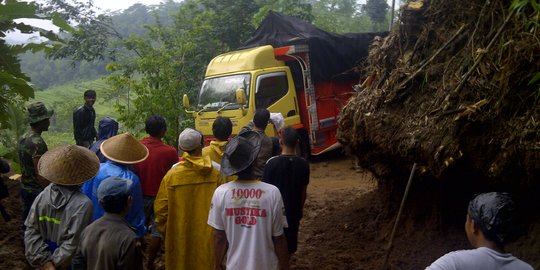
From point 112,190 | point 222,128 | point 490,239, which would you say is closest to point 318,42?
point 222,128

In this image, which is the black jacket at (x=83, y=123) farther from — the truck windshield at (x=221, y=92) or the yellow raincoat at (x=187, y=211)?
the yellow raincoat at (x=187, y=211)

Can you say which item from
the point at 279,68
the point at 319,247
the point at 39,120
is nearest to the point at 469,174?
the point at 319,247

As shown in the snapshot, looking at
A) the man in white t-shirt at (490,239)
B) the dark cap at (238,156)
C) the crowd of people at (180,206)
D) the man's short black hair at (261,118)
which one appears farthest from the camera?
the man's short black hair at (261,118)

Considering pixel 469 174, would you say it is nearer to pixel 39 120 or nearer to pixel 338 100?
pixel 39 120

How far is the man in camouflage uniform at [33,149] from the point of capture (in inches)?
199

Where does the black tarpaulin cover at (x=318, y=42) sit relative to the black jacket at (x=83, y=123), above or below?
above

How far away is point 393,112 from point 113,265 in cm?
325

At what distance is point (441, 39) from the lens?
5.26 meters

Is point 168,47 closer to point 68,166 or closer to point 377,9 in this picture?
point 68,166

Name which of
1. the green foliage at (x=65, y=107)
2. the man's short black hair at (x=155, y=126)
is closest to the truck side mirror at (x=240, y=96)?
the man's short black hair at (x=155, y=126)

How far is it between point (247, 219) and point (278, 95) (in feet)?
26.7

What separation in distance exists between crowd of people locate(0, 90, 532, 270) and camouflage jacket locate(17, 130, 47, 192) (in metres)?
0.01

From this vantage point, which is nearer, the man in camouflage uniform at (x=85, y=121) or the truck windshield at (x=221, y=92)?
the man in camouflage uniform at (x=85, y=121)

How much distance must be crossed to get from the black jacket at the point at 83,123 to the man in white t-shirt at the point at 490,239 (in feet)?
25.0
